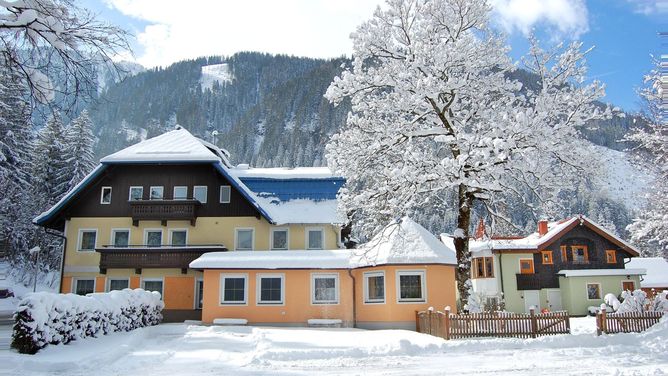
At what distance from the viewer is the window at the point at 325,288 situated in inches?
1010

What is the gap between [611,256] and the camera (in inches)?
1720

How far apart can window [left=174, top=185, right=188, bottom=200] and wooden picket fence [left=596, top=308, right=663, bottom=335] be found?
2329 cm

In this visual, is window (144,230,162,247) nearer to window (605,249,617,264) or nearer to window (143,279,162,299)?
window (143,279,162,299)

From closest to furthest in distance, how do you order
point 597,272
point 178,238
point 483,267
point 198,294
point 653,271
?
point 198,294 < point 178,238 < point 597,272 < point 483,267 < point 653,271

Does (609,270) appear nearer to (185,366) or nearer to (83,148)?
(185,366)

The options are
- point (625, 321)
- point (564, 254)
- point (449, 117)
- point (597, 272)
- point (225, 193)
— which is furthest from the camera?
point (564, 254)

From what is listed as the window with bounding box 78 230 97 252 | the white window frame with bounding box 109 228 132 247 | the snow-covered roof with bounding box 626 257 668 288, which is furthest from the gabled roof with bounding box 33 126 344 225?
the snow-covered roof with bounding box 626 257 668 288

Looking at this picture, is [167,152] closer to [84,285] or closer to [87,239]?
[87,239]

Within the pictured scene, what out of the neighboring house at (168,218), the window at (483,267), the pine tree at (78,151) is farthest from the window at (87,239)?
the window at (483,267)

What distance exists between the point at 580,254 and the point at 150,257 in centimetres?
3585

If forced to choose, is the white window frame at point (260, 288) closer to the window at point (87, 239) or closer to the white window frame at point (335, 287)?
the white window frame at point (335, 287)

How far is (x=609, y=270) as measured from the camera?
42.5 meters

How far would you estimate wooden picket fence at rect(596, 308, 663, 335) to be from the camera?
1909 centimetres

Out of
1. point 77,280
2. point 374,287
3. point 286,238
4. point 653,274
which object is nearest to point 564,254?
point 653,274
